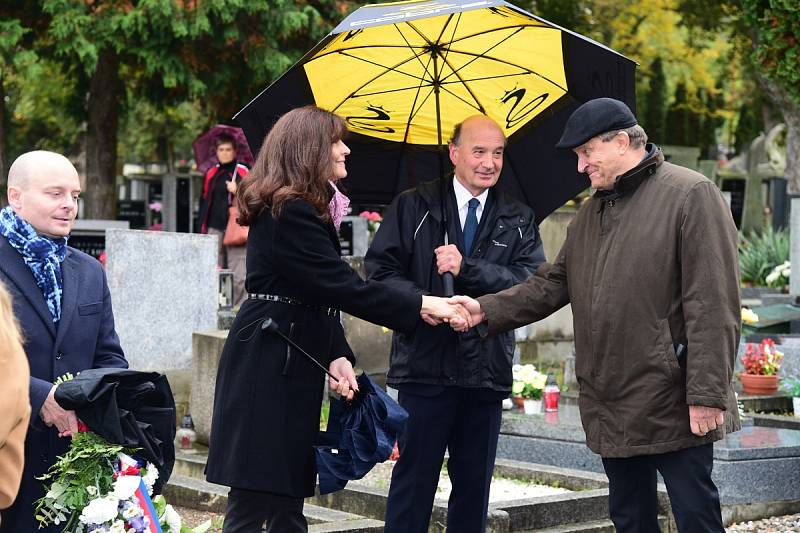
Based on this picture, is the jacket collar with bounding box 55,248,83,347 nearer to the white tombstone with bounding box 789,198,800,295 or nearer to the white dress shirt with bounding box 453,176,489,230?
the white dress shirt with bounding box 453,176,489,230

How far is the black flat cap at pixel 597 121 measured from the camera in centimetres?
488

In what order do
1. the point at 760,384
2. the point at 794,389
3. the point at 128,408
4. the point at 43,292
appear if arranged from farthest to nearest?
the point at 760,384
the point at 794,389
the point at 43,292
the point at 128,408

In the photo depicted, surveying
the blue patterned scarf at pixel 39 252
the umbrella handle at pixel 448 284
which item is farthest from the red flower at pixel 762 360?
the blue patterned scarf at pixel 39 252

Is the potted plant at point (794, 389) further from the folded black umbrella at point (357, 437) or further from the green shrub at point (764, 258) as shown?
the green shrub at point (764, 258)

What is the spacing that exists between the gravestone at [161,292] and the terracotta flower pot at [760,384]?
436 centimetres

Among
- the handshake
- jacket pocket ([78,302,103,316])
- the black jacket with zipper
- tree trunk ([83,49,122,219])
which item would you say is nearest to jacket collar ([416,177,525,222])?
the black jacket with zipper

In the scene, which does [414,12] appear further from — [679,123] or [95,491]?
[679,123]

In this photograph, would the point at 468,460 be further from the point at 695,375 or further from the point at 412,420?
the point at 695,375

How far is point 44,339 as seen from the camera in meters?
4.25

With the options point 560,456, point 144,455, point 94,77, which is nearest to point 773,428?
point 560,456

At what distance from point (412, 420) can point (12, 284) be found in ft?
6.65

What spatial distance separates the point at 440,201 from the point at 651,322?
4.45 feet

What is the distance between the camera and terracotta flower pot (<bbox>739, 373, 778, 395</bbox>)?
9.70 metres

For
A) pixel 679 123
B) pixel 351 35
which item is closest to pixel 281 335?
pixel 351 35
